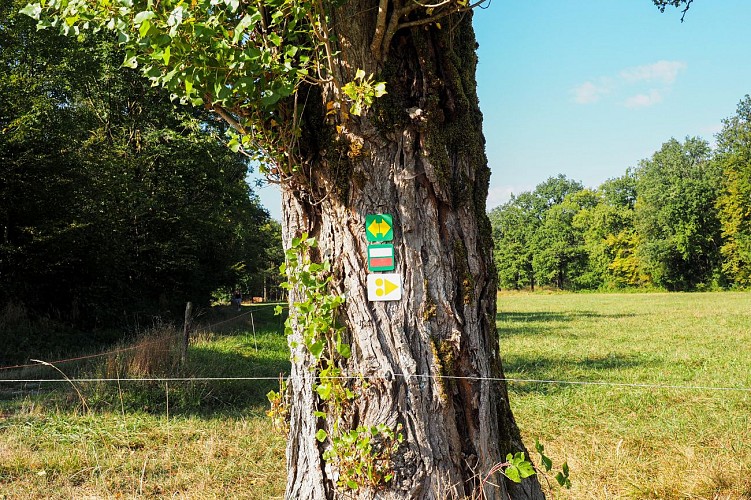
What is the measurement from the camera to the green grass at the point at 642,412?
4704 mm

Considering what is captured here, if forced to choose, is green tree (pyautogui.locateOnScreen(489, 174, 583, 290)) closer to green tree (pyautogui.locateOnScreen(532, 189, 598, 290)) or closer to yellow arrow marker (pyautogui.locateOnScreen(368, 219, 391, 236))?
green tree (pyautogui.locateOnScreen(532, 189, 598, 290))

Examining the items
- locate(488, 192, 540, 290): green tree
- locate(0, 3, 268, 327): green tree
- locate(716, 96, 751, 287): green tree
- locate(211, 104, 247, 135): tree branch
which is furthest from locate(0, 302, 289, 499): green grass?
locate(488, 192, 540, 290): green tree

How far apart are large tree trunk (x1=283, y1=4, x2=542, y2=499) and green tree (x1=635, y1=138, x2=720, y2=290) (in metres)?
63.4

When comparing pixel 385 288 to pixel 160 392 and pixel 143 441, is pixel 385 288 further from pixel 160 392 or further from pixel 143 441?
pixel 160 392

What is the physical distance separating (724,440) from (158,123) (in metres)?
20.0

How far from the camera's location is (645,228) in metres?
63.5

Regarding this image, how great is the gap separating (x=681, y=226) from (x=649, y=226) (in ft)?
10.3

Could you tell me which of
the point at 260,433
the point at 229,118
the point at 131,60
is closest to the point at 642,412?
the point at 260,433

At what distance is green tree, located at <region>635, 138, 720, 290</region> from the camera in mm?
60188

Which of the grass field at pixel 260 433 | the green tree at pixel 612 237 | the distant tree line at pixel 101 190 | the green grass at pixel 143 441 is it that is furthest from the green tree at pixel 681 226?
the green grass at pixel 143 441

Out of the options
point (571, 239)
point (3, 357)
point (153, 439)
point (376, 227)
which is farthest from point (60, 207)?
point (571, 239)

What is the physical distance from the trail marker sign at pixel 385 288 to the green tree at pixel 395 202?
38 millimetres

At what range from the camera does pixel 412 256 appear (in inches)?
127

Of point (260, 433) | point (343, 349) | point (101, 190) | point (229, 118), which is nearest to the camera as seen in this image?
point (343, 349)
